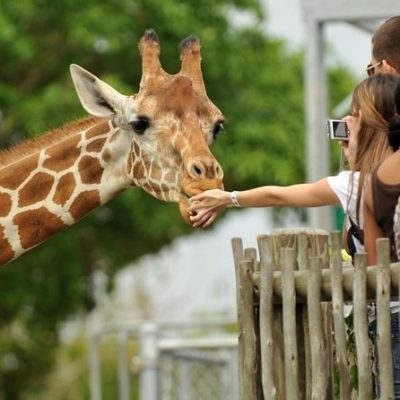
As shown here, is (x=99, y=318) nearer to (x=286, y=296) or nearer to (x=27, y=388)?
(x=27, y=388)

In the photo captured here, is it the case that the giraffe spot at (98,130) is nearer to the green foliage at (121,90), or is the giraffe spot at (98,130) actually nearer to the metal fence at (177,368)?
the metal fence at (177,368)

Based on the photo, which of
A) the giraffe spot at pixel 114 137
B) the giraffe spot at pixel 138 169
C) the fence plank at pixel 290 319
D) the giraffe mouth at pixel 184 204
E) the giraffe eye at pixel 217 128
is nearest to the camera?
the fence plank at pixel 290 319

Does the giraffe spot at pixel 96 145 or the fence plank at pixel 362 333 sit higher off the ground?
the giraffe spot at pixel 96 145

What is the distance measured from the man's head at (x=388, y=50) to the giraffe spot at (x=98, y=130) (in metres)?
2.30

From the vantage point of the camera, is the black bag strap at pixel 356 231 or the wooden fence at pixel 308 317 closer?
the wooden fence at pixel 308 317

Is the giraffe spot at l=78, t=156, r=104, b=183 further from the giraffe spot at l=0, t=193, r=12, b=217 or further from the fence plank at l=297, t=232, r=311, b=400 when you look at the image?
the fence plank at l=297, t=232, r=311, b=400

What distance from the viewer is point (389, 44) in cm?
747

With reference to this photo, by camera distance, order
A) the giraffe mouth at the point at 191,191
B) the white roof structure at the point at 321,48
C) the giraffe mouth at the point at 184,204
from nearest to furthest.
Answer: the giraffe mouth at the point at 191,191, the giraffe mouth at the point at 184,204, the white roof structure at the point at 321,48

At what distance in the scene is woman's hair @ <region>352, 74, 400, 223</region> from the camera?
6957mm

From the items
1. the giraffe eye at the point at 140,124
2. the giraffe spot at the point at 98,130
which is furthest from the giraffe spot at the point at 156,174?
the giraffe spot at the point at 98,130

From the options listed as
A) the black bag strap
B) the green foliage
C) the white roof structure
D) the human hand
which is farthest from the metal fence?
the black bag strap

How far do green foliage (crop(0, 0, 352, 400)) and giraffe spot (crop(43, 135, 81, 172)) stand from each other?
38.1ft

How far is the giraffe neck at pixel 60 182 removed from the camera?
369 inches

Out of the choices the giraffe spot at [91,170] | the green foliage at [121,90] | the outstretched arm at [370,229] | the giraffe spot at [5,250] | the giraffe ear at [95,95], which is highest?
the green foliage at [121,90]
